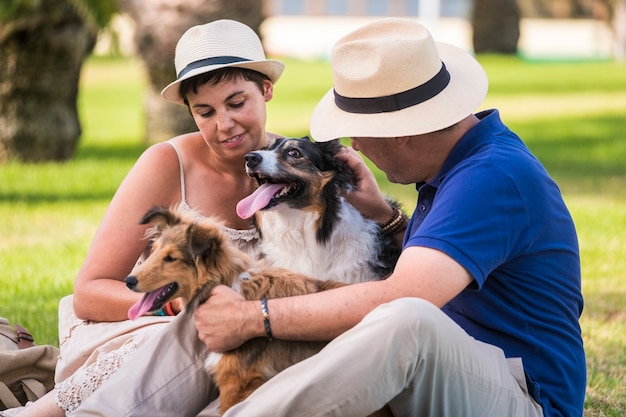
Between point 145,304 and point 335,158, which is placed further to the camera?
point 335,158

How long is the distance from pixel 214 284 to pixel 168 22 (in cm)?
979

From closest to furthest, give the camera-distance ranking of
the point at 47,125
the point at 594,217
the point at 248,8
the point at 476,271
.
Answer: the point at 476,271
the point at 594,217
the point at 248,8
the point at 47,125

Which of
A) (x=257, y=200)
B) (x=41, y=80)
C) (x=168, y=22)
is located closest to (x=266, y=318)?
(x=257, y=200)

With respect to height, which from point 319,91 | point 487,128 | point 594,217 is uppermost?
point 487,128

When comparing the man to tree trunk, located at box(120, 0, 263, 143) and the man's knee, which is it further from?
tree trunk, located at box(120, 0, 263, 143)

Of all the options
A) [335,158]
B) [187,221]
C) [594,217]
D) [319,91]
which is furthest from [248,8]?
[319,91]

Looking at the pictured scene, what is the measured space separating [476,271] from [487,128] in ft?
2.05

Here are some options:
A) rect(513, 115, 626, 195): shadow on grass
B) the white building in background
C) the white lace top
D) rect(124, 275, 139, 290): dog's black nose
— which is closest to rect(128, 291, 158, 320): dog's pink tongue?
rect(124, 275, 139, 290): dog's black nose

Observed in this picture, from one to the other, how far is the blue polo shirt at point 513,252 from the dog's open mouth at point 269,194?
1.12m

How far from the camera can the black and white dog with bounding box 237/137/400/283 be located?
488cm

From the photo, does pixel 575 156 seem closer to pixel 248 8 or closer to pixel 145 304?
pixel 248 8

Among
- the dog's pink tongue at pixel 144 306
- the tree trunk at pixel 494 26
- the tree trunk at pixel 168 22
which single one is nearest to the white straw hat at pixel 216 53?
the dog's pink tongue at pixel 144 306

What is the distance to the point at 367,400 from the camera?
3.45 m

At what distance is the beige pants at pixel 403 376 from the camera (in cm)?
336
